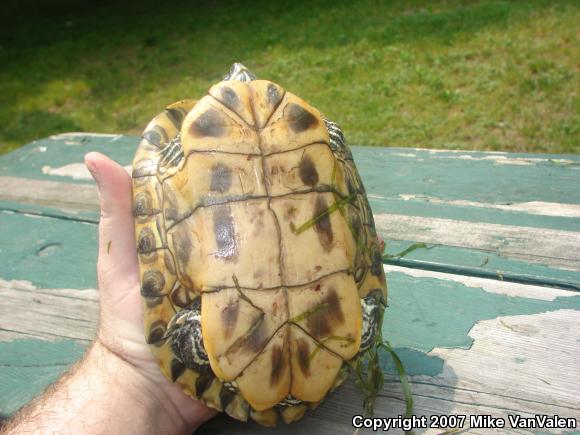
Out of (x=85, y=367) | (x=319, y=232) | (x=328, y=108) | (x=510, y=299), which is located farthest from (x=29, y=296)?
(x=328, y=108)

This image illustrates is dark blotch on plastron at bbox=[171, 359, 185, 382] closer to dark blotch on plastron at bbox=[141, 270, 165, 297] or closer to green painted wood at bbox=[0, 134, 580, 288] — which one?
dark blotch on plastron at bbox=[141, 270, 165, 297]

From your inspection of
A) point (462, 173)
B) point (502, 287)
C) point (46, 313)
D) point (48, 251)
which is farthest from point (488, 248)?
point (48, 251)

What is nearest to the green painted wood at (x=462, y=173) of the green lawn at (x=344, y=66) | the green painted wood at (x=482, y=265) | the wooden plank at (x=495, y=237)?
the wooden plank at (x=495, y=237)

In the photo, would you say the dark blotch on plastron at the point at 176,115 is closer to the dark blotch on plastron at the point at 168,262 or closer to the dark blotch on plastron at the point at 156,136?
the dark blotch on plastron at the point at 156,136

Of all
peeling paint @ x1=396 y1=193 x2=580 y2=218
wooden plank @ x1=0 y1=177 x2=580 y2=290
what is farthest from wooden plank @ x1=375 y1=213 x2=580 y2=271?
peeling paint @ x1=396 y1=193 x2=580 y2=218

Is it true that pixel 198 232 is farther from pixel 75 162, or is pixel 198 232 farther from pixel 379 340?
pixel 75 162
